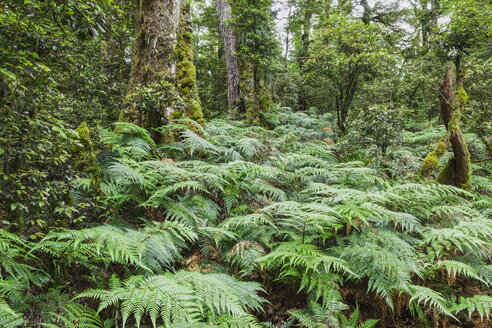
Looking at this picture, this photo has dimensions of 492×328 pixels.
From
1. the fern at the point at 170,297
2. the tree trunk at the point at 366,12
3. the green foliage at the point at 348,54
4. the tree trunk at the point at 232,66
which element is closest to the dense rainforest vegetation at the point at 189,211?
the fern at the point at 170,297

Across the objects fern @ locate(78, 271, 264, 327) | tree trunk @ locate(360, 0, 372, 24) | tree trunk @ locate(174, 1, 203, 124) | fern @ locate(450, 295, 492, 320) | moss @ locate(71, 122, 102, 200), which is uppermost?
tree trunk @ locate(360, 0, 372, 24)

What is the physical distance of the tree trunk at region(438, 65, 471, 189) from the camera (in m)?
4.33

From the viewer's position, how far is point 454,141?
14.4 ft

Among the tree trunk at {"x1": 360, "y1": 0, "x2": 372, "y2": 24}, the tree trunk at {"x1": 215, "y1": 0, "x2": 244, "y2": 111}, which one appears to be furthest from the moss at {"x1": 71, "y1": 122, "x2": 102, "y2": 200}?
the tree trunk at {"x1": 360, "y1": 0, "x2": 372, "y2": 24}

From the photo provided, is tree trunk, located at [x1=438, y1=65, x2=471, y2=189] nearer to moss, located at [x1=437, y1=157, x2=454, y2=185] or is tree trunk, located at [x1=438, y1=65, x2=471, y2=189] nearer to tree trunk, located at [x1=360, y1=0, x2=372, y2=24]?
moss, located at [x1=437, y1=157, x2=454, y2=185]

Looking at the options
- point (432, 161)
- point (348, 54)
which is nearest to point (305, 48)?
point (348, 54)

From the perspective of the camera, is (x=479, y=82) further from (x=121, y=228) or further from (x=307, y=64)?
(x=121, y=228)

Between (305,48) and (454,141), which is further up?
(305,48)

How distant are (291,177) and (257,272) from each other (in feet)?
5.81

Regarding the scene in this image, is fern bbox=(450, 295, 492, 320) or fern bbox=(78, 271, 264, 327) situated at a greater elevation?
fern bbox=(78, 271, 264, 327)

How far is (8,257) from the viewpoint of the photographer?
171 centimetres

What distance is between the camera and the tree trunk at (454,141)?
4329mm

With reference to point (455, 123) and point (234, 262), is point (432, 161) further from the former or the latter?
point (234, 262)

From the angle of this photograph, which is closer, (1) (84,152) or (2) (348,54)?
(1) (84,152)
